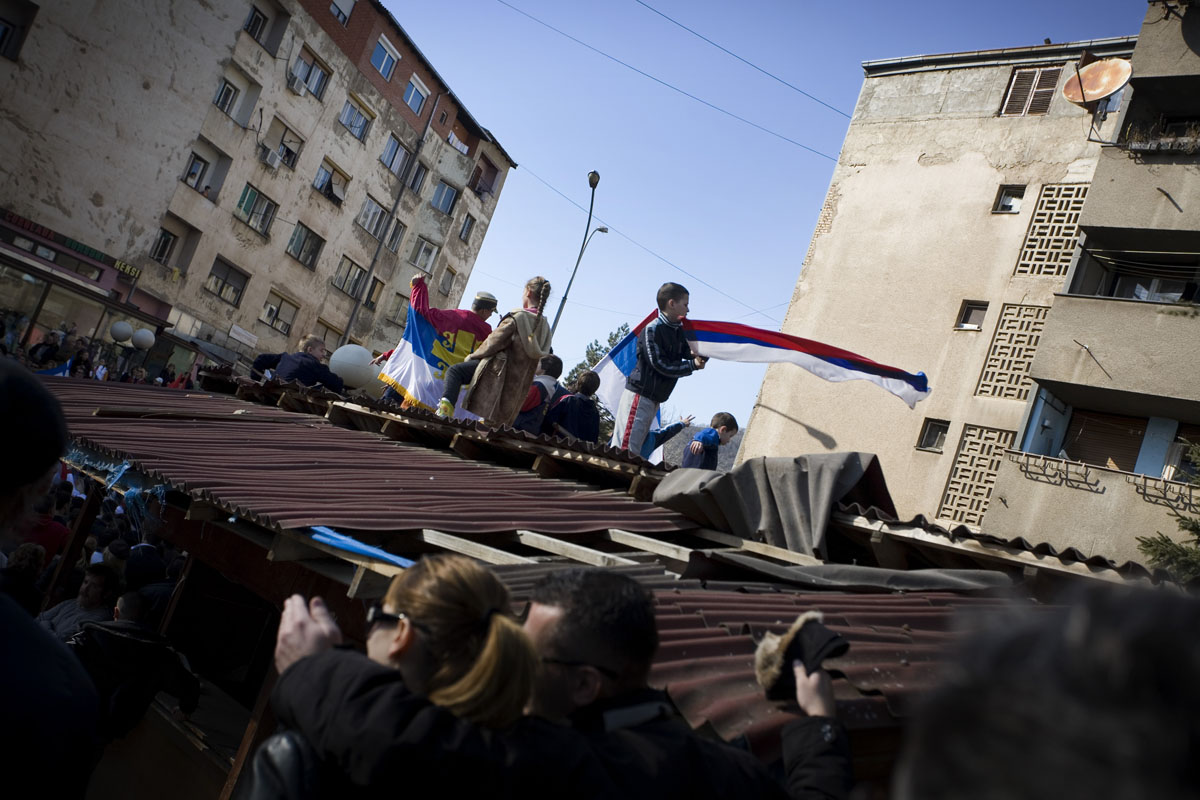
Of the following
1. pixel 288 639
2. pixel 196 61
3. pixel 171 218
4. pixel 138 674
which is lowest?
pixel 138 674

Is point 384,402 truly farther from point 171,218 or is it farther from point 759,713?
point 171,218

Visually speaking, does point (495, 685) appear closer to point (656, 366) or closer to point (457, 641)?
point (457, 641)

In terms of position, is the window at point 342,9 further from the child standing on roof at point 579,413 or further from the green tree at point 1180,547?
the green tree at point 1180,547

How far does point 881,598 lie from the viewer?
4.52 metres

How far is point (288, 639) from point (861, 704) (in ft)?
5.27

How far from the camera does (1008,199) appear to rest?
21406 mm

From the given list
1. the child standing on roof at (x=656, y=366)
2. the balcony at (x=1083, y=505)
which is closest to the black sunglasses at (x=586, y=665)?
the child standing on roof at (x=656, y=366)

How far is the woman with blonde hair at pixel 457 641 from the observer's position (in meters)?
1.89

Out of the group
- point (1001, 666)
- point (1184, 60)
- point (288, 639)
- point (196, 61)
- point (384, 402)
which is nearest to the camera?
point (1001, 666)

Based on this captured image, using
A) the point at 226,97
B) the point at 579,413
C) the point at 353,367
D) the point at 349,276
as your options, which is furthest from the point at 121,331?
the point at 579,413

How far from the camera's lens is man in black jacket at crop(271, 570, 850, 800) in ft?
5.76

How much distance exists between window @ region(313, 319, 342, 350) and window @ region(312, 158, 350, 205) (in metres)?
4.73

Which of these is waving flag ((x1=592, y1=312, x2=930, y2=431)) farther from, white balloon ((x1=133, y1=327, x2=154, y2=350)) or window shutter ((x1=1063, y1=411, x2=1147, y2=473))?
white balloon ((x1=133, y1=327, x2=154, y2=350))

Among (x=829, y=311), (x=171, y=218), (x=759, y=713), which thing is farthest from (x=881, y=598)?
(x=171, y=218)
